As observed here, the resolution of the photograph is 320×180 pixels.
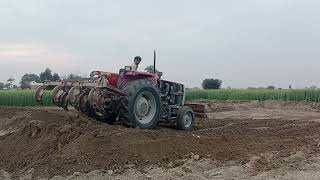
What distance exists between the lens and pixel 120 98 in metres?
11.5

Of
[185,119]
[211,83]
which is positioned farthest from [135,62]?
[211,83]

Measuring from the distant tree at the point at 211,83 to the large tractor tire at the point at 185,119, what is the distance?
151ft

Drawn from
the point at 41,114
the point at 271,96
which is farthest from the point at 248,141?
the point at 271,96

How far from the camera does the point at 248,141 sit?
34.6 feet

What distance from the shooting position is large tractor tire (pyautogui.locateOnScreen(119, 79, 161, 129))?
457 inches

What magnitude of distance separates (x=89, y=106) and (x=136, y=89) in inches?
44.5

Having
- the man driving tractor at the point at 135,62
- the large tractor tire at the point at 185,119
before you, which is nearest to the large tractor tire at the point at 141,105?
the man driving tractor at the point at 135,62

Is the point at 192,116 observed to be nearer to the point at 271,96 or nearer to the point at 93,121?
the point at 93,121

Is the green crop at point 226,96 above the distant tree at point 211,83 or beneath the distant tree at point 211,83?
beneath

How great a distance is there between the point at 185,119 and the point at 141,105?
6.47ft

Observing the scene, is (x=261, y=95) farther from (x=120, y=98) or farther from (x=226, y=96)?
(x=120, y=98)

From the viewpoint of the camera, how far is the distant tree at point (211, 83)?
60.1 meters

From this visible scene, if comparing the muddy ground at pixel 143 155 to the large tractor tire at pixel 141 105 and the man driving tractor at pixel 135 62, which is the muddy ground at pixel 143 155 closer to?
the large tractor tire at pixel 141 105

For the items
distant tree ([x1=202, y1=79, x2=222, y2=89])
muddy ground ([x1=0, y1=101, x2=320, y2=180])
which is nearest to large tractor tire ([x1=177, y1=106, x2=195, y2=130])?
muddy ground ([x1=0, y1=101, x2=320, y2=180])
